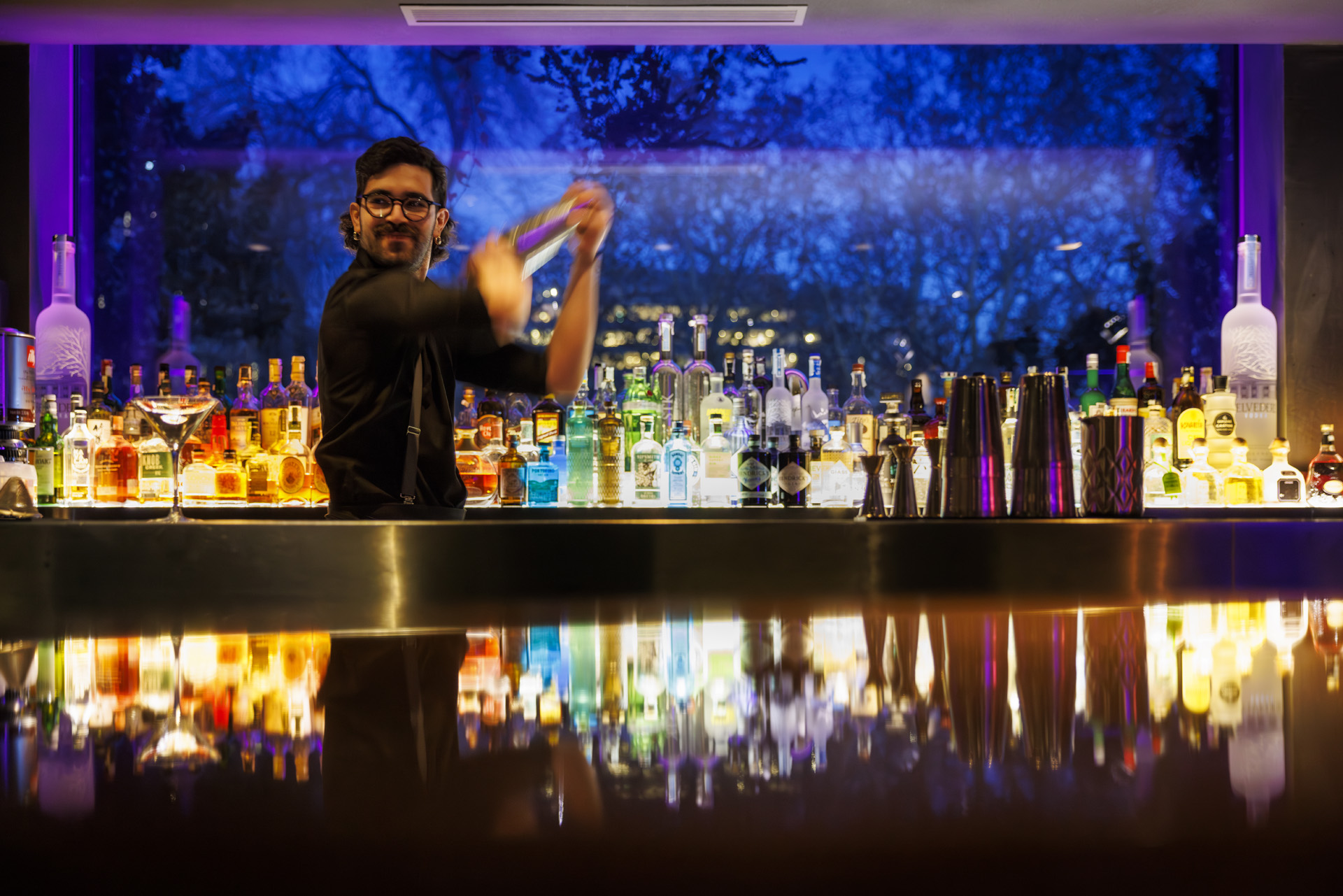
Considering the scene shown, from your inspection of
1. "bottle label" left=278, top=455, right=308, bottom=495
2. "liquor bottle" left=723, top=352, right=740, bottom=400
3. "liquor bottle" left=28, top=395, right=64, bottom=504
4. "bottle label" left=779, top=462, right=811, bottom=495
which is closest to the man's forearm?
"bottle label" left=779, top=462, right=811, bottom=495

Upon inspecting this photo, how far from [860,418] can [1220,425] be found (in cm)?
92

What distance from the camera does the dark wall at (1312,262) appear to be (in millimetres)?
2586

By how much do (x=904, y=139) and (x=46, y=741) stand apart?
9.20 feet

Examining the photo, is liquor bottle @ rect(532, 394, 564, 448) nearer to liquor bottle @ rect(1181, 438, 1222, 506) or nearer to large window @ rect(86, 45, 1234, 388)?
large window @ rect(86, 45, 1234, 388)

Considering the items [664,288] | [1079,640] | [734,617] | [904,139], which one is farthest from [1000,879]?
[904,139]

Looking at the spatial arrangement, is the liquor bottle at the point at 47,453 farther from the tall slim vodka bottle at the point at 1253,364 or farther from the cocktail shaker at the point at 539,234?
the tall slim vodka bottle at the point at 1253,364

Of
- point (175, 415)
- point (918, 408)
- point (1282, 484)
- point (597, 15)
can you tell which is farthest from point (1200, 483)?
point (175, 415)

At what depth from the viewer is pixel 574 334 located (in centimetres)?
151

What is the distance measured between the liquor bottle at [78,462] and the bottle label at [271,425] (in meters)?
0.42

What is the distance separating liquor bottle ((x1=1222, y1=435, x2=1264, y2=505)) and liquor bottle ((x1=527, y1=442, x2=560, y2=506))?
5.64 feet

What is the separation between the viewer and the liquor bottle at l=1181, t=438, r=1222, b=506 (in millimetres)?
2408

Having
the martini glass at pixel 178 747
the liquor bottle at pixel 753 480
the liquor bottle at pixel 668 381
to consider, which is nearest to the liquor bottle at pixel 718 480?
the liquor bottle at pixel 753 480

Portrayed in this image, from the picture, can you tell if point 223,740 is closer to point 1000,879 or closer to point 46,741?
point 46,741

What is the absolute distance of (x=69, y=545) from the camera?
2.78ft
